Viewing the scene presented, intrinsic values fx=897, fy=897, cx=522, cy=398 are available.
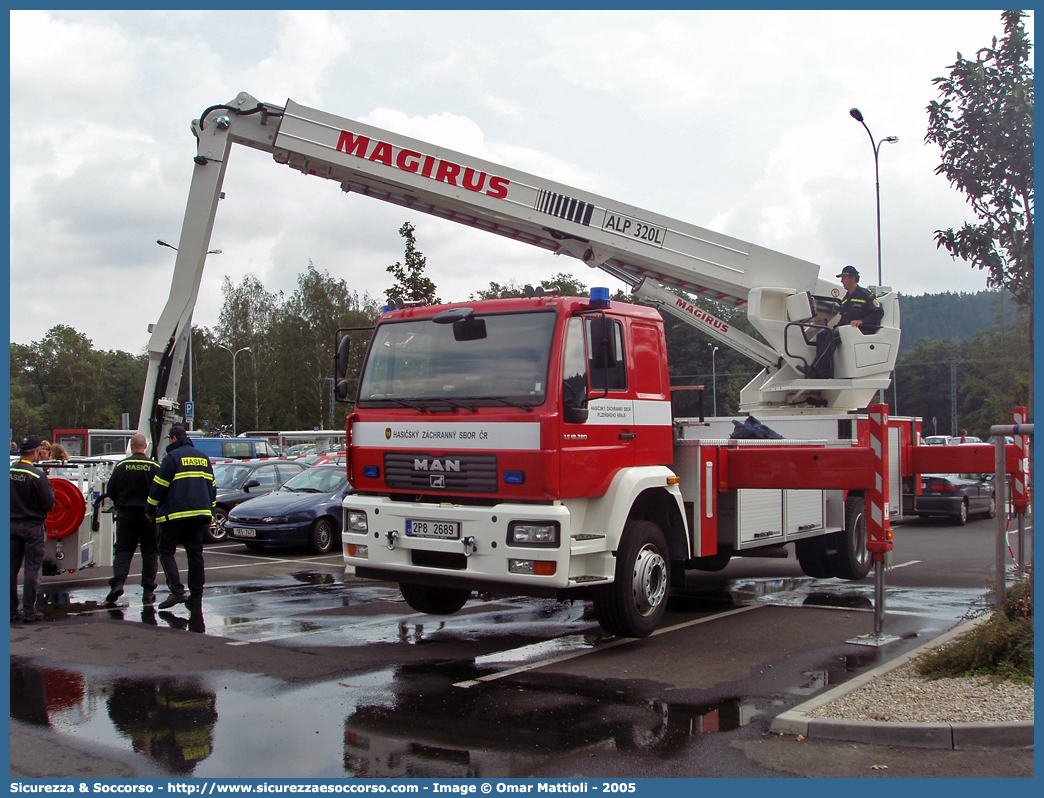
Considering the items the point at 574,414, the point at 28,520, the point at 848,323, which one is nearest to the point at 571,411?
the point at 574,414

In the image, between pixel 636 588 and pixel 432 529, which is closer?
pixel 432 529

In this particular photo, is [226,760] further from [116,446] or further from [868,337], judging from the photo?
[116,446]

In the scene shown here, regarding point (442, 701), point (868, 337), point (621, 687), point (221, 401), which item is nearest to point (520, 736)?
point (442, 701)

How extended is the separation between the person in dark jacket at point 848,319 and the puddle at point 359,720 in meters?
5.63

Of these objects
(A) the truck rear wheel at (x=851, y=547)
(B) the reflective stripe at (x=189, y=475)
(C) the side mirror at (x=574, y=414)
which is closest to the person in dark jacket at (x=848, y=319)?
(A) the truck rear wheel at (x=851, y=547)

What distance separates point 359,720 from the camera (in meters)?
5.52

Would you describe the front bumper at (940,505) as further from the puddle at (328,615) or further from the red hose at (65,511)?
the red hose at (65,511)

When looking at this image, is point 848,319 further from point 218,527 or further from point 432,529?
point 218,527

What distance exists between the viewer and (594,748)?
16.4ft

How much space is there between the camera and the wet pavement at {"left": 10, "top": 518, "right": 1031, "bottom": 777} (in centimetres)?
491

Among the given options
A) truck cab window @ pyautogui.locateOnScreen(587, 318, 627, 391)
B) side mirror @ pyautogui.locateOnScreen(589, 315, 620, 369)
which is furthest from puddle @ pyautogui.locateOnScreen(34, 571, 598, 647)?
side mirror @ pyautogui.locateOnScreen(589, 315, 620, 369)

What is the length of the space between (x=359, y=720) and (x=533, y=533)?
192 cm

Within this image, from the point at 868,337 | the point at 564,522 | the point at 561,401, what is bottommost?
the point at 564,522

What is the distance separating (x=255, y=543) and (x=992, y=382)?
217 feet
